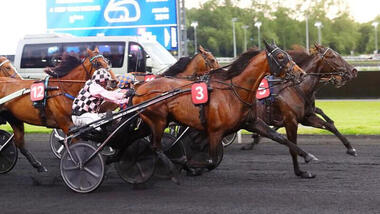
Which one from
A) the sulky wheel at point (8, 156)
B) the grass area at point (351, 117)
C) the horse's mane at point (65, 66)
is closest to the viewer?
the horse's mane at point (65, 66)

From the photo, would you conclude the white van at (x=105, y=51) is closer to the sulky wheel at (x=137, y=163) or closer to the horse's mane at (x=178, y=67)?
the horse's mane at (x=178, y=67)

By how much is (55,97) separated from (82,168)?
1.41 metres

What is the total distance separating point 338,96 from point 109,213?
1352cm

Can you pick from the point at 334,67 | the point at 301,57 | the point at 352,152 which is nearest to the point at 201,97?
the point at 301,57

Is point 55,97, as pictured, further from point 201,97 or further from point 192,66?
point 192,66

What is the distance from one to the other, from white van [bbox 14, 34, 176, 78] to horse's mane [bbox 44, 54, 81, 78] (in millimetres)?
8054

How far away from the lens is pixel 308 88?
8.62 meters

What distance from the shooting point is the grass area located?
41.1 ft

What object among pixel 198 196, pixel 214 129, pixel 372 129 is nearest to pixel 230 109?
pixel 214 129

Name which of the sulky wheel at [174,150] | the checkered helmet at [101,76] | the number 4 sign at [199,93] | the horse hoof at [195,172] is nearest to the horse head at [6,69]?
the checkered helmet at [101,76]

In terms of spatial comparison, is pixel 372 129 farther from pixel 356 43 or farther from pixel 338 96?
pixel 356 43

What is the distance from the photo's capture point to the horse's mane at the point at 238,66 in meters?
7.15

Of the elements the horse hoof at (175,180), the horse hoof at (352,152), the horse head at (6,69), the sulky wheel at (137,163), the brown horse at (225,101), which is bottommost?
the horse hoof at (352,152)

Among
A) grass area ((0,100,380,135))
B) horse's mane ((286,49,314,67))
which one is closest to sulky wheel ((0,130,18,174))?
horse's mane ((286,49,314,67))
